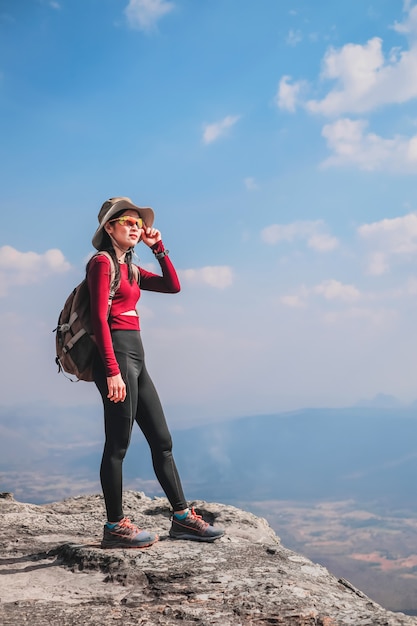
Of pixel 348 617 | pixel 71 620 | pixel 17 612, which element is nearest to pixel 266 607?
pixel 348 617

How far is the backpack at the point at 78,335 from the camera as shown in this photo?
5074mm

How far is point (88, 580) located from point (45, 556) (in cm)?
86

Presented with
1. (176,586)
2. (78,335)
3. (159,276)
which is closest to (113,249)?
(159,276)

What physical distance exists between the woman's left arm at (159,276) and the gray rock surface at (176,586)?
7.44 feet

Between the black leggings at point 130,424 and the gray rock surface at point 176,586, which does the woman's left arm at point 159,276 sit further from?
the gray rock surface at point 176,586

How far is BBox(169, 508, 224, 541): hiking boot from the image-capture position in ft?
17.6

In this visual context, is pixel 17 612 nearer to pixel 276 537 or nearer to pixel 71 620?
pixel 71 620

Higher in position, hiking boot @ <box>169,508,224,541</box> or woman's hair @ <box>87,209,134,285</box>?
woman's hair @ <box>87,209,134,285</box>

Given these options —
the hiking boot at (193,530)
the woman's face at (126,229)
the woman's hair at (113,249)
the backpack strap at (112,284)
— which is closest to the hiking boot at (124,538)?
the hiking boot at (193,530)

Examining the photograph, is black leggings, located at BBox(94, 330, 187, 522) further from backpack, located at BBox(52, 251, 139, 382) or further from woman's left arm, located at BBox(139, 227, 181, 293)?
woman's left arm, located at BBox(139, 227, 181, 293)

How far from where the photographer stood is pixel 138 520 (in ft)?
21.4

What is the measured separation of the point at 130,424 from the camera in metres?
5.11

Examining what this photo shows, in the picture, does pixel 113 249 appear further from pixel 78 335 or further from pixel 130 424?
pixel 130 424

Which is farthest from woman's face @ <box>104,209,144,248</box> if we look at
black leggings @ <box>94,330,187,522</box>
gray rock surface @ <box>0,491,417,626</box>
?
gray rock surface @ <box>0,491,417,626</box>
